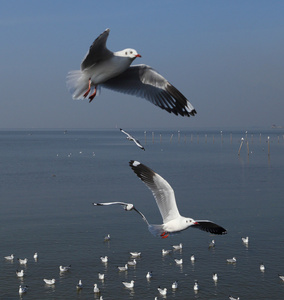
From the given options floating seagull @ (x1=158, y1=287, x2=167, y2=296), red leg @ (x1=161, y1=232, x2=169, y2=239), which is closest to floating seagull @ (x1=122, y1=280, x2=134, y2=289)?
floating seagull @ (x1=158, y1=287, x2=167, y2=296)

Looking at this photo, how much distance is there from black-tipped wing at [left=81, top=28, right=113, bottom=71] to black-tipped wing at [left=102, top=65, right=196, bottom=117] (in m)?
0.86

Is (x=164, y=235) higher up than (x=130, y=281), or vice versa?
(x=164, y=235)

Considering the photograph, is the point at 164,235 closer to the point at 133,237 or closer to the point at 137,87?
the point at 137,87

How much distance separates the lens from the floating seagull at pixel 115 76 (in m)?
6.66

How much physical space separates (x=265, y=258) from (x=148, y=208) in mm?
23034

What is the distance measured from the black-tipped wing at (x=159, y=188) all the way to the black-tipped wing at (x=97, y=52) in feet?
6.18

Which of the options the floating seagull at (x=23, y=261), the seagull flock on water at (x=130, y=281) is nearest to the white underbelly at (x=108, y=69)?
the seagull flock on water at (x=130, y=281)

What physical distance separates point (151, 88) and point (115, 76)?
85 centimetres

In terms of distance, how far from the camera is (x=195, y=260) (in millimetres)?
46500

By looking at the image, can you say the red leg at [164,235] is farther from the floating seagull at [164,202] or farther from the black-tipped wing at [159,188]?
the black-tipped wing at [159,188]

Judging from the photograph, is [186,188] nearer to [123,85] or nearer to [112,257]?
[112,257]

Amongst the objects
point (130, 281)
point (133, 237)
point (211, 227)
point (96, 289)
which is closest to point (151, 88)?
point (211, 227)

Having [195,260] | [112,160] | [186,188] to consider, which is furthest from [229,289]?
[112,160]

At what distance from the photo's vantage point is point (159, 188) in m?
9.02
